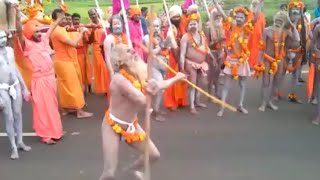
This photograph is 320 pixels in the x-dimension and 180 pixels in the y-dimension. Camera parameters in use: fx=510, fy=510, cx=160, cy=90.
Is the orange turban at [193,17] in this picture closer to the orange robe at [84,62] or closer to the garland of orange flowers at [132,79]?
the orange robe at [84,62]

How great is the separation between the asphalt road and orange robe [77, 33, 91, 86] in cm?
129

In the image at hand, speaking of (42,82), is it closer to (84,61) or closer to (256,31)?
(84,61)

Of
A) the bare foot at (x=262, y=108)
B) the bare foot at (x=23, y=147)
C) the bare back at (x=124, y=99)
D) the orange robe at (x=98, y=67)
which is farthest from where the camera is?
the orange robe at (x=98, y=67)

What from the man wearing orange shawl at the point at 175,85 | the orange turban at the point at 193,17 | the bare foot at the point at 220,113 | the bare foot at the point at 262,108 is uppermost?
the orange turban at the point at 193,17

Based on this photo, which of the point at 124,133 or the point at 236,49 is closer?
the point at 124,133

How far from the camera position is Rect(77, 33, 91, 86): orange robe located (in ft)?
30.5

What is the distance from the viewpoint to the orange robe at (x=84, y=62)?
9.30 meters

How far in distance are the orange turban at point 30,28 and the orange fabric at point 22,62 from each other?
0.47 ft

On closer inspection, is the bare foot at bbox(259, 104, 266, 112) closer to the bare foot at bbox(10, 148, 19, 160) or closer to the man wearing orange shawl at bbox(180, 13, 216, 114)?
the man wearing orange shawl at bbox(180, 13, 216, 114)

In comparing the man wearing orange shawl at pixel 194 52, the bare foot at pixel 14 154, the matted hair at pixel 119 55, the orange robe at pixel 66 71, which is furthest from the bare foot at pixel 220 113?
the matted hair at pixel 119 55

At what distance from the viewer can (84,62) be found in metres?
9.51

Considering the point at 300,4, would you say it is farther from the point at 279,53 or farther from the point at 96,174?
the point at 96,174

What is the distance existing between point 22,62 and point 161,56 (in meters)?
2.08

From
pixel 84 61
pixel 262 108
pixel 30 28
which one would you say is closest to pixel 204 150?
pixel 262 108
